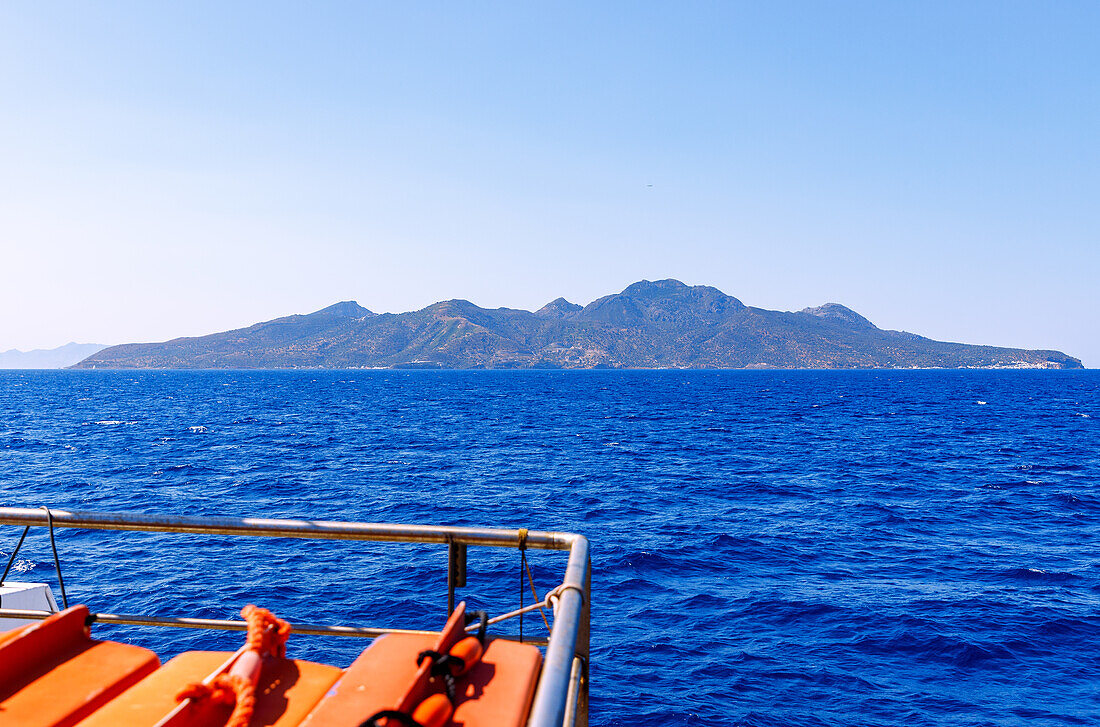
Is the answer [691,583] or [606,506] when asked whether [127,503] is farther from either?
[691,583]

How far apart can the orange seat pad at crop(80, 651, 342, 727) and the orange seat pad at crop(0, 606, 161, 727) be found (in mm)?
103

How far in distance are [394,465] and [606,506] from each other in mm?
17177

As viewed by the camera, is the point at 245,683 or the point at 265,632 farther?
the point at 265,632

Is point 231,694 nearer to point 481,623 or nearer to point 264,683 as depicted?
point 264,683

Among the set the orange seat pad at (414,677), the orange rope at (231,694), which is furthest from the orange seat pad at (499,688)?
the orange rope at (231,694)

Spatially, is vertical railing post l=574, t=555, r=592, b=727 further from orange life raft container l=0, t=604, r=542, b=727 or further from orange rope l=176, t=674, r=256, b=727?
orange rope l=176, t=674, r=256, b=727

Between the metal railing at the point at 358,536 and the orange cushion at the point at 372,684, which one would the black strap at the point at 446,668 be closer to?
the orange cushion at the point at 372,684

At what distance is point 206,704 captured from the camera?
253cm

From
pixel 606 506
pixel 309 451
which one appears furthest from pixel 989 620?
pixel 309 451

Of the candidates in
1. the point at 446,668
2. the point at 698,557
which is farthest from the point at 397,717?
the point at 698,557

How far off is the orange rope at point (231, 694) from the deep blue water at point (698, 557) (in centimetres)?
1216

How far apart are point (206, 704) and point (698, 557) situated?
75.4ft

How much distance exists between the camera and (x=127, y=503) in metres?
32.4

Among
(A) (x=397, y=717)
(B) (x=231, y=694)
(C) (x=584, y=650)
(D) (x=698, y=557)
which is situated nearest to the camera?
(A) (x=397, y=717)
